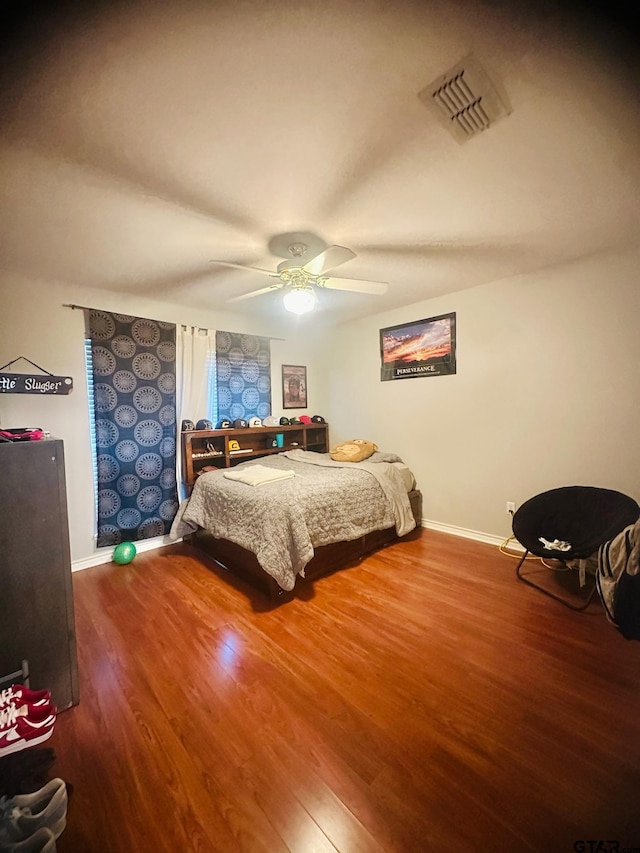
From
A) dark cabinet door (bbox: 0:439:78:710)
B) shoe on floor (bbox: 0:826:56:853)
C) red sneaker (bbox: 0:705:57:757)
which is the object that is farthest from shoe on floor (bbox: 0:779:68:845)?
dark cabinet door (bbox: 0:439:78:710)

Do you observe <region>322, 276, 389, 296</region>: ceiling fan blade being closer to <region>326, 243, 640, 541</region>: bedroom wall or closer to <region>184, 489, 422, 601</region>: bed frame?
<region>326, 243, 640, 541</region>: bedroom wall

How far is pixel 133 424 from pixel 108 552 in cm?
126

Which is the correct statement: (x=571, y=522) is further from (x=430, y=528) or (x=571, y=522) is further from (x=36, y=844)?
(x=36, y=844)

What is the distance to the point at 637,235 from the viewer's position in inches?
85.8

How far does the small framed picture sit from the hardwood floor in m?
2.72

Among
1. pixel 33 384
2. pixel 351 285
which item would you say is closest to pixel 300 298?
pixel 351 285

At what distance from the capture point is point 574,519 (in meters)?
2.44

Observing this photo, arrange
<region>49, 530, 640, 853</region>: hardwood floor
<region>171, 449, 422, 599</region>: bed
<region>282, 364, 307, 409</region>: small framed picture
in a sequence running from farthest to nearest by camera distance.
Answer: <region>282, 364, 307, 409</region>: small framed picture → <region>171, 449, 422, 599</region>: bed → <region>49, 530, 640, 853</region>: hardwood floor

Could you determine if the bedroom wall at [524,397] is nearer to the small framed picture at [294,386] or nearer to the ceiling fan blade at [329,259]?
the small framed picture at [294,386]

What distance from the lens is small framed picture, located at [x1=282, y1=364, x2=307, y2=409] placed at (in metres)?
4.40

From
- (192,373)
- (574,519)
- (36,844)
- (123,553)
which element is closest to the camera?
(36,844)

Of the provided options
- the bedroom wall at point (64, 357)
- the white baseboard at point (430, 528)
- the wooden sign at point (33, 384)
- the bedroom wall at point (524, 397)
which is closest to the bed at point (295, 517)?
the white baseboard at point (430, 528)

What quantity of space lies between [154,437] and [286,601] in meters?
2.07

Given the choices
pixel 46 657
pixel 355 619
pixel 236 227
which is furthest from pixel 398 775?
pixel 236 227
